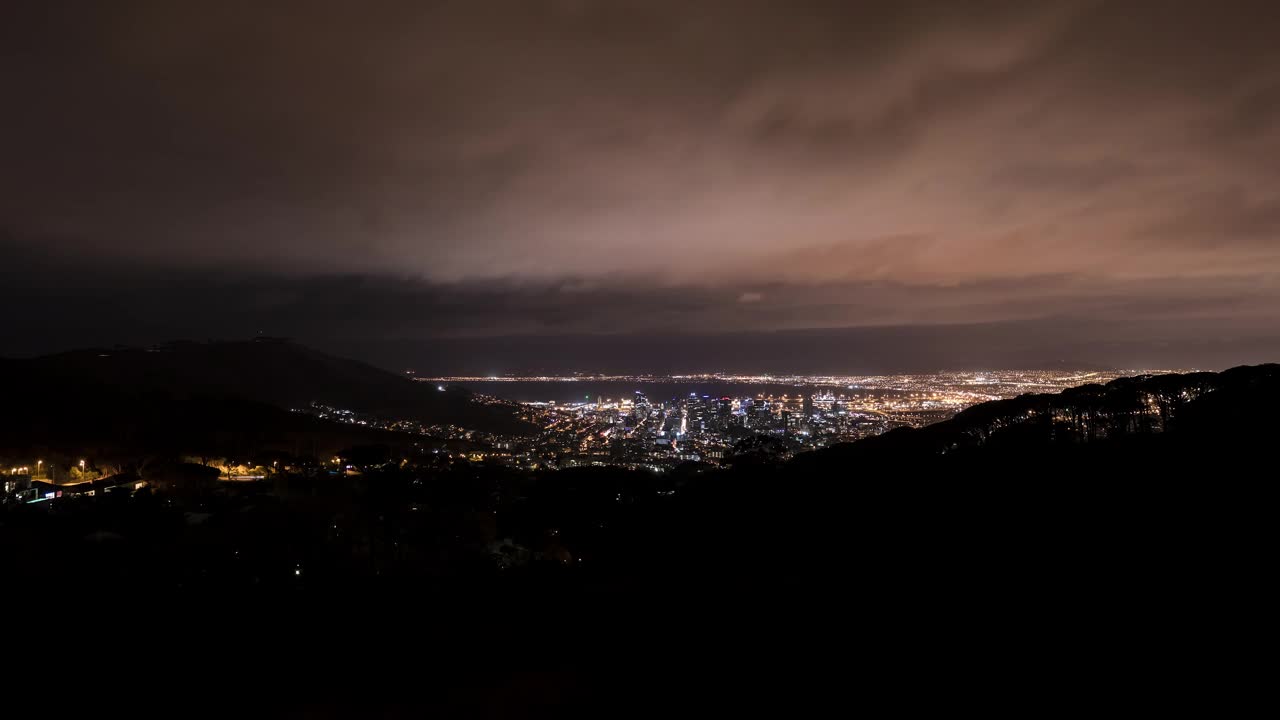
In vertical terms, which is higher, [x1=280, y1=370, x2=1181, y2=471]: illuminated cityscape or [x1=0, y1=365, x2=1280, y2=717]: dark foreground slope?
[x1=0, y1=365, x2=1280, y2=717]: dark foreground slope

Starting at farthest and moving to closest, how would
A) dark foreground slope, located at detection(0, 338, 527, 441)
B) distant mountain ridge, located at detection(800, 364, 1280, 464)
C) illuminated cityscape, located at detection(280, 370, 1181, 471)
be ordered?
illuminated cityscape, located at detection(280, 370, 1181, 471) < dark foreground slope, located at detection(0, 338, 527, 441) < distant mountain ridge, located at detection(800, 364, 1280, 464)

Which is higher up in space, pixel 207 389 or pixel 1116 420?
pixel 207 389

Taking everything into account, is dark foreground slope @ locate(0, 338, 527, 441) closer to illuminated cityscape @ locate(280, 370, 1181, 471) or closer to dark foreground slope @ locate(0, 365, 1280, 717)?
illuminated cityscape @ locate(280, 370, 1181, 471)

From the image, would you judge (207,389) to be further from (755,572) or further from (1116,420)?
(1116,420)

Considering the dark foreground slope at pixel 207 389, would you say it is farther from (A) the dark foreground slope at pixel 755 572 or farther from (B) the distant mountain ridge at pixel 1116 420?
(B) the distant mountain ridge at pixel 1116 420

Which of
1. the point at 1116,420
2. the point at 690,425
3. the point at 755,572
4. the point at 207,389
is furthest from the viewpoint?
the point at 207,389

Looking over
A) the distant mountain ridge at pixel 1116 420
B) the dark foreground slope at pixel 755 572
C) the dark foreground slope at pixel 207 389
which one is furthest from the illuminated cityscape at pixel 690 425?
the dark foreground slope at pixel 755 572

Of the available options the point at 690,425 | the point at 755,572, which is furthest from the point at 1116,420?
the point at 690,425

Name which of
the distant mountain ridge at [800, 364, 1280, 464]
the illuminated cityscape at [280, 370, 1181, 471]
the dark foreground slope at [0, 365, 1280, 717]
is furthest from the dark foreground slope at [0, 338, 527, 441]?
the distant mountain ridge at [800, 364, 1280, 464]

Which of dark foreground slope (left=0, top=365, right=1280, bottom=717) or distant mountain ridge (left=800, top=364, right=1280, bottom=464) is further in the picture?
distant mountain ridge (left=800, top=364, right=1280, bottom=464)

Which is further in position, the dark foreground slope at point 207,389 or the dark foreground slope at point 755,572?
the dark foreground slope at point 207,389

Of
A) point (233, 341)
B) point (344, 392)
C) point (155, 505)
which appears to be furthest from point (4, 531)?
point (233, 341)
